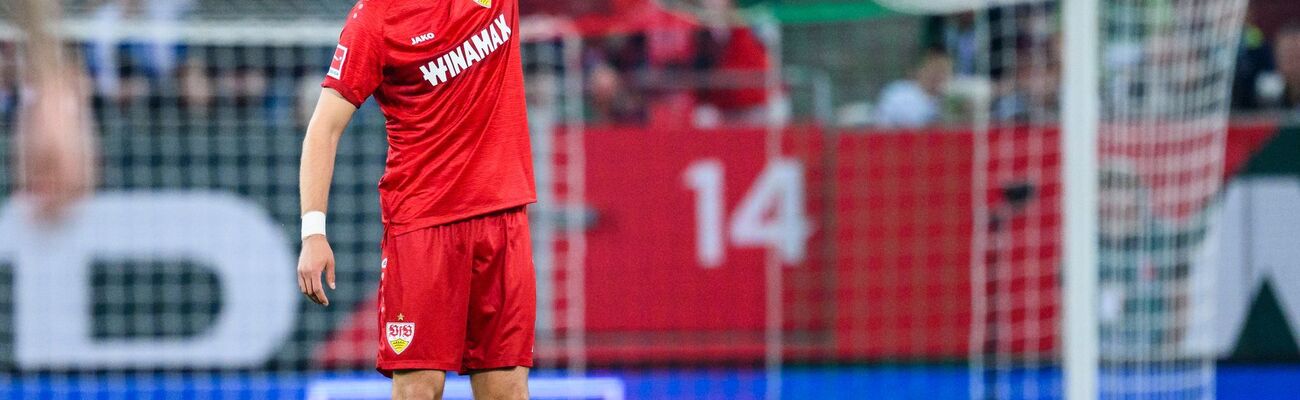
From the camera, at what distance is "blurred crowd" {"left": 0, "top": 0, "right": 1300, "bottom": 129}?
29.0 ft

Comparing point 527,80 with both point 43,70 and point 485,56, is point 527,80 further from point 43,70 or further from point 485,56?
point 43,70

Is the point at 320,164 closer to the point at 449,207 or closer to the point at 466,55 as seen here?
the point at 449,207

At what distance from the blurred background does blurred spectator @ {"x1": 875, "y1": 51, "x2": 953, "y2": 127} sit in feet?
0.07

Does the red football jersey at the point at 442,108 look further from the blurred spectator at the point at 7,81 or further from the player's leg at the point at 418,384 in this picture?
the blurred spectator at the point at 7,81

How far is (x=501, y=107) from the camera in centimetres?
437

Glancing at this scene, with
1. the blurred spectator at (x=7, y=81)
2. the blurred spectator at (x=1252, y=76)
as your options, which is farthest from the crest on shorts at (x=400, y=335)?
the blurred spectator at (x=1252, y=76)

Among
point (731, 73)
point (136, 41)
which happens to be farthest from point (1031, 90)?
point (136, 41)

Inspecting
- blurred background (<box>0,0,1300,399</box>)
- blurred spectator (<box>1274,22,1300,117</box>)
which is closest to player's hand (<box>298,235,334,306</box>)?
blurred background (<box>0,0,1300,399</box>)

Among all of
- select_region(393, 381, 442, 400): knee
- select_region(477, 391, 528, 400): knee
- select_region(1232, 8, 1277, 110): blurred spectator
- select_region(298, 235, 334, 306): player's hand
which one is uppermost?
select_region(1232, 8, 1277, 110): blurred spectator

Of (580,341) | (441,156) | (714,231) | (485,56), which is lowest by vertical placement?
(580,341)

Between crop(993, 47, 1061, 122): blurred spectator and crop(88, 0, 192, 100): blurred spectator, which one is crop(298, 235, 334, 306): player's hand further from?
crop(993, 47, 1061, 122): blurred spectator

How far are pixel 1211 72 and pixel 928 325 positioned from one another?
2.55 meters

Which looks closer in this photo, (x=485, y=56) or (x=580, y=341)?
(x=485, y=56)

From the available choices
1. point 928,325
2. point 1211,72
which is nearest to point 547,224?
point 928,325
